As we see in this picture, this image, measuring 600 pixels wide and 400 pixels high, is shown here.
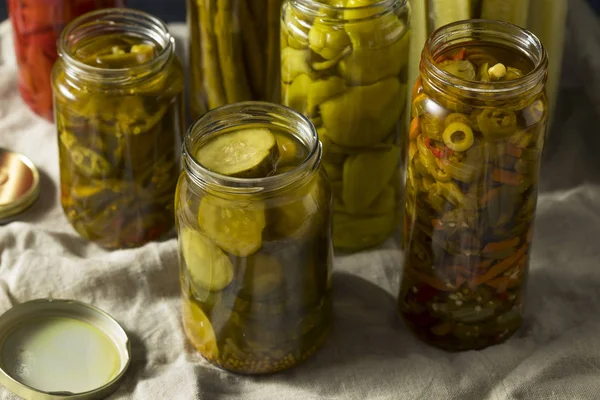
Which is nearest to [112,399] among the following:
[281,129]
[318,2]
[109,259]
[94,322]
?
[94,322]

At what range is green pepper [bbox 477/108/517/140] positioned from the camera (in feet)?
3.37

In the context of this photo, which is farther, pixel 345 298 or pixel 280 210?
pixel 345 298

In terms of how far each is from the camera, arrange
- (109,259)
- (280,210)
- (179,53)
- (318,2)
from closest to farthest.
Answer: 1. (280,210)
2. (318,2)
3. (109,259)
4. (179,53)

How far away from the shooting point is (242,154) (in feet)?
3.55

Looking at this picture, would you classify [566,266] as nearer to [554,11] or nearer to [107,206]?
[554,11]

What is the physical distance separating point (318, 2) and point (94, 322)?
44 cm

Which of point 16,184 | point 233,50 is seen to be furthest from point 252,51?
point 16,184

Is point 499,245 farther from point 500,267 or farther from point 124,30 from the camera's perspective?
point 124,30

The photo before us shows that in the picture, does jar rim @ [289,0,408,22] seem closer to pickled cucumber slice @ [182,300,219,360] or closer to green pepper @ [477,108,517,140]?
green pepper @ [477,108,517,140]

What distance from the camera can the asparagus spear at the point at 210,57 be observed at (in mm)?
1328

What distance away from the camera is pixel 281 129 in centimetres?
114

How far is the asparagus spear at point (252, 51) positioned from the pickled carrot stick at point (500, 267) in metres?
0.42

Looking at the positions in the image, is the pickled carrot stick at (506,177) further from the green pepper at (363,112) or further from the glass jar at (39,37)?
the glass jar at (39,37)

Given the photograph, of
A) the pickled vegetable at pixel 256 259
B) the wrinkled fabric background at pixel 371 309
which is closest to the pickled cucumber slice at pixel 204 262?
the pickled vegetable at pixel 256 259
